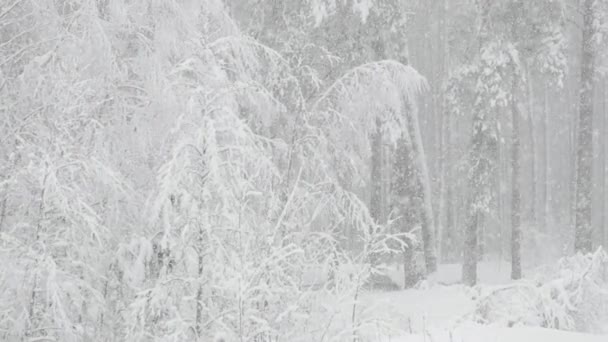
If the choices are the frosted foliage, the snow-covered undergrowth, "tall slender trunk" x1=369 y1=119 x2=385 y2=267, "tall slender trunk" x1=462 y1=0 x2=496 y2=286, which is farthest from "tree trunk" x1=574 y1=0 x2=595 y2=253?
the snow-covered undergrowth

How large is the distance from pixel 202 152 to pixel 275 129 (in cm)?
641

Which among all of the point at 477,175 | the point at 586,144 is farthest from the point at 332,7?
the point at 586,144

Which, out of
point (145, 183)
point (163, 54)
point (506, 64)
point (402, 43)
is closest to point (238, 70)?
point (163, 54)

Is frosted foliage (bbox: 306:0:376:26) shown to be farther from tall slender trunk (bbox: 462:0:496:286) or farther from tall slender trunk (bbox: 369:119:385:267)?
tall slender trunk (bbox: 462:0:496:286)

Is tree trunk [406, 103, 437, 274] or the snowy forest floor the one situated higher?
tree trunk [406, 103, 437, 274]

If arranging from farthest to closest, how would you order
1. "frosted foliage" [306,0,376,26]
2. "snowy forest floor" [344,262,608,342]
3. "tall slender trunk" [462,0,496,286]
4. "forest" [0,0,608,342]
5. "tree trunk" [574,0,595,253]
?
"tall slender trunk" [462,0,496,286], "tree trunk" [574,0,595,253], "frosted foliage" [306,0,376,26], "snowy forest floor" [344,262,608,342], "forest" [0,0,608,342]

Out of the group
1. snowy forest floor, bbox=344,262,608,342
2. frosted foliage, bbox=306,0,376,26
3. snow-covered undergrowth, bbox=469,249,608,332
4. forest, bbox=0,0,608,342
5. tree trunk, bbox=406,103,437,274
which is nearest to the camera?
forest, bbox=0,0,608,342

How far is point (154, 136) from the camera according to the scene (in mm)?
6961

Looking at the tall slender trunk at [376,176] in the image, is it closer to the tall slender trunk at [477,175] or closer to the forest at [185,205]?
the tall slender trunk at [477,175]

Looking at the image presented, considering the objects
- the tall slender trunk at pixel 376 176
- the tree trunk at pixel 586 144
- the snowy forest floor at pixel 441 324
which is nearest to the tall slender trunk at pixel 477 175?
A: the snowy forest floor at pixel 441 324

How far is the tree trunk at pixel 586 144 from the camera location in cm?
1404

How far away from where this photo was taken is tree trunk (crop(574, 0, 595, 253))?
14.0 m

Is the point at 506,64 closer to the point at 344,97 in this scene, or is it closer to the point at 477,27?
the point at 477,27

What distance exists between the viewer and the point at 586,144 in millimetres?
14039
